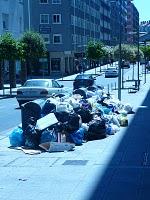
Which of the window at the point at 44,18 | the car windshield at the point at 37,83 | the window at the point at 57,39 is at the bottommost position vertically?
the car windshield at the point at 37,83

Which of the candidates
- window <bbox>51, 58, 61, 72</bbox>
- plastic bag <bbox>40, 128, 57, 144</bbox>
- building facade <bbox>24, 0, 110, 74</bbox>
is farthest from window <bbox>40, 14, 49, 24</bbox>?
plastic bag <bbox>40, 128, 57, 144</bbox>

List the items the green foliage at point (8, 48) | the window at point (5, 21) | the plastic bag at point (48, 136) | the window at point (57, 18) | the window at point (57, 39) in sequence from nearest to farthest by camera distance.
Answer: the plastic bag at point (48, 136), the green foliage at point (8, 48), the window at point (5, 21), the window at point (57, 18), the window at point (57, 39)

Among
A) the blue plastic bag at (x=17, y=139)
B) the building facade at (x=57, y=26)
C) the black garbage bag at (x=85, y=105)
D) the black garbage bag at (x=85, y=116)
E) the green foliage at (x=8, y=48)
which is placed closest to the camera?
the blue plastic bag at (x=17, y=139)

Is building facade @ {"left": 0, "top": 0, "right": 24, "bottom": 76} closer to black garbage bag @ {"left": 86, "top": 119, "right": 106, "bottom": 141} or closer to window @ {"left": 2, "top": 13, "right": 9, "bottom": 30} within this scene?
window @ {"left": 2, "top": 13, "right": 9, "bottom": 30}

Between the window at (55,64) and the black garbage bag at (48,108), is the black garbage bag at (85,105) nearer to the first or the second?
the black garbage bag at (48,108)

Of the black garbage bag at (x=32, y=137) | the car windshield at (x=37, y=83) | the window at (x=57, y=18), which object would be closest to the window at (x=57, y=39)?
the window at (x=57, y=18)

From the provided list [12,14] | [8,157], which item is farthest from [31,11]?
[8,157]

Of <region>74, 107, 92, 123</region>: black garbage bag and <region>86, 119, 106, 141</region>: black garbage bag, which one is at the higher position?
<region>74, 107, 92, 123</region>: black garbage bag

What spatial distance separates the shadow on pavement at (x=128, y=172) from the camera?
9547 mm

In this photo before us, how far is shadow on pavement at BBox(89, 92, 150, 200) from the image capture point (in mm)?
9547

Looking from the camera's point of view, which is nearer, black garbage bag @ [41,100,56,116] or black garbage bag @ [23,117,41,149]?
black garbage bag @ [23,117,41,149]

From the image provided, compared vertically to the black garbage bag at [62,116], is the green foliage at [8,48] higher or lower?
higher

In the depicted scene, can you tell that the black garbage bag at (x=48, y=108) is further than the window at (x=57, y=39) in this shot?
No

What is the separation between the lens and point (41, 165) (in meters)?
12.3
